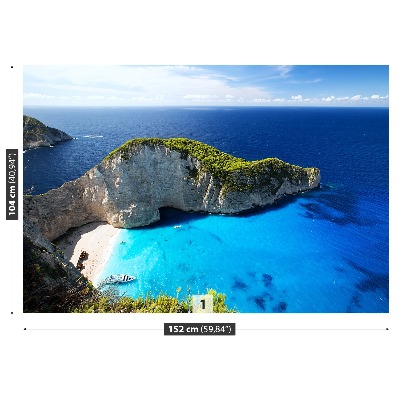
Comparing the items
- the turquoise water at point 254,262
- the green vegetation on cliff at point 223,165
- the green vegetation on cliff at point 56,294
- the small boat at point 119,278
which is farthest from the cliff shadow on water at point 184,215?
the green vegetation on cliff at point 56,294

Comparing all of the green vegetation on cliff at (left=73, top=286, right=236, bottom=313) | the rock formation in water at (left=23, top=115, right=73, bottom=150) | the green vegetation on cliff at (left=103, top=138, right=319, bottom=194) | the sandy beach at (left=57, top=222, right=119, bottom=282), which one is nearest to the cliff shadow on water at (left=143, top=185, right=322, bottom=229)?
the green vegetation on cliff at (left=103, top=138, right=319, bottom=194)

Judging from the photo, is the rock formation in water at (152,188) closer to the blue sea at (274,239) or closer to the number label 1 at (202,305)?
the blue sea at (274,239)

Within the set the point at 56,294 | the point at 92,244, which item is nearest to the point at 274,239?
the point at 92,244

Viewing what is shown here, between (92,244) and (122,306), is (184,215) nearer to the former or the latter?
(92,244)

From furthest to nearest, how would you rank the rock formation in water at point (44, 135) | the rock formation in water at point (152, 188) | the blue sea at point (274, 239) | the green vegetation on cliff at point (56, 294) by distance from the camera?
the rock formation in water at point (44, 135) → the rock formation in water at point (152, 188) → the blue sea at point (274, 239) → the green vegetation on cliff at point (56, 294)

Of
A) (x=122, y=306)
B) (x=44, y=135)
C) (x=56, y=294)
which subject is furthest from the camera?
(x=44, y=135)

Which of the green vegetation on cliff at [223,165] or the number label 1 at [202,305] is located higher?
the green vegetation on cliff at [223,165]
